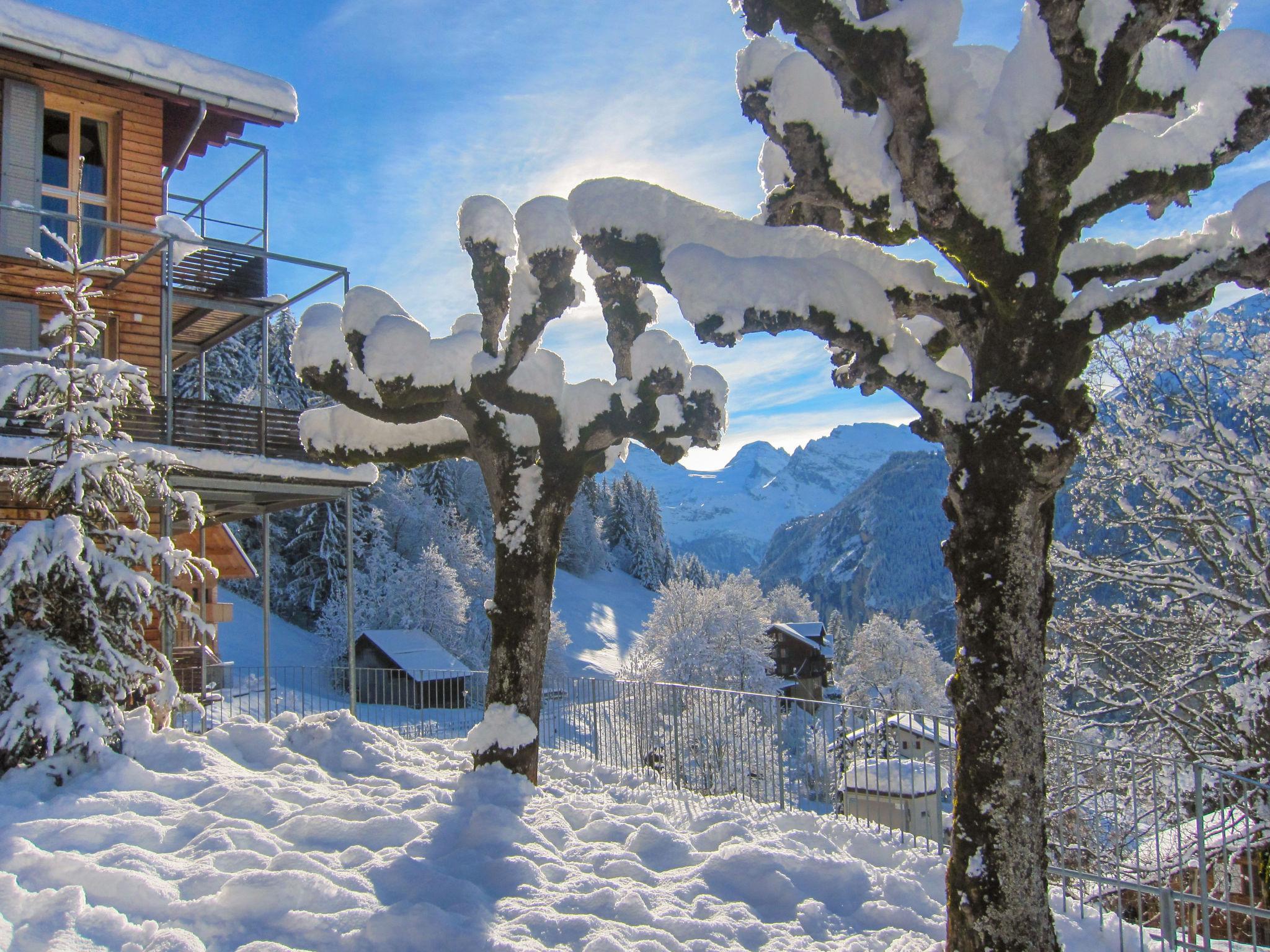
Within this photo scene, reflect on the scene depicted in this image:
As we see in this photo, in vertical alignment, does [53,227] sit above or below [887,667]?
above

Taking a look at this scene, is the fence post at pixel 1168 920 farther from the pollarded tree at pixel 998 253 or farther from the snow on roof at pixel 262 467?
the snow on roof at pixel 262 467

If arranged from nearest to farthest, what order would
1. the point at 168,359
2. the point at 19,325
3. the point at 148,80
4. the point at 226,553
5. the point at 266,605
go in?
1. the point at 168,359
2. the point at 19,325
3. the point at 148,80
4. the point at 266,605
5. the point at 226,553

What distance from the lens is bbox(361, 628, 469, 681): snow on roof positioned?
→ 112 feet

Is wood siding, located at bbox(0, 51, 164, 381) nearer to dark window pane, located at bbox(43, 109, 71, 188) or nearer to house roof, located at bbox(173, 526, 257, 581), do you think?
dark window pane, located at bbox(43, 109, 71, 188)

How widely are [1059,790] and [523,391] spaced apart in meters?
6.59

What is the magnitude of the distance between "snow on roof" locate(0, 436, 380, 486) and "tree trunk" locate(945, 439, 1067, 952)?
8.67 meters

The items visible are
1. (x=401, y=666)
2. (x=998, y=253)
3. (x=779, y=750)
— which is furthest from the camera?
(x=401, y=666)

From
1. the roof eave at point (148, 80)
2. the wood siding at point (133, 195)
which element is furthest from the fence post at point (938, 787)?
the roof eave at point (148, 80)

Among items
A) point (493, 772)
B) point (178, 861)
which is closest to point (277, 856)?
point (178, 861)

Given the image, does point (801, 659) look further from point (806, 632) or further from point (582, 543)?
point (582, 543)

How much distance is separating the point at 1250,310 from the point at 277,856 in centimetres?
1654

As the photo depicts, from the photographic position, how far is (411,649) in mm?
35375

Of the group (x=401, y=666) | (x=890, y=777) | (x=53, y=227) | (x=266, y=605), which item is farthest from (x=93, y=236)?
(x=401, y=666)

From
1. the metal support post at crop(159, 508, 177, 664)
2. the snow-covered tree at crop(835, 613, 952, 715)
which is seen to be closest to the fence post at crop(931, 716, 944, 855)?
the metal support post at crop(159, 508, 177, 664)
